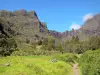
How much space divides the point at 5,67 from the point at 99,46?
387ft

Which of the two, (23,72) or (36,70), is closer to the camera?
(23,72)

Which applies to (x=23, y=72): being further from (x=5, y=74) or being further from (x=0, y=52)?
(x=0, y=52)

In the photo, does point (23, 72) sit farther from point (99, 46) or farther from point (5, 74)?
point (99, 46)

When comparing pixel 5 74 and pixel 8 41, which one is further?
pixel 8 41

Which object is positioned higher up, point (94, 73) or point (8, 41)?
point (8, 41)

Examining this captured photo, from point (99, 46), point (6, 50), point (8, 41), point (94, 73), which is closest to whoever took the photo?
point (94, 73)

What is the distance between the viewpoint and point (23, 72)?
2908 centimetres

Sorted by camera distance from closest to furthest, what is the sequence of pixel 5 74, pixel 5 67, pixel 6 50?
pixel 5 74 < pixel 5 67 < pixel 6 50

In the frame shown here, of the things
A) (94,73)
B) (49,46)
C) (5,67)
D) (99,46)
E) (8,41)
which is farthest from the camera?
(49,46)

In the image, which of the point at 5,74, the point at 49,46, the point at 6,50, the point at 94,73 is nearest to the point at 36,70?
the point at 5,74

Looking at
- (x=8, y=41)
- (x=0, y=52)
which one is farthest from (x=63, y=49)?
(x=0, y=52)

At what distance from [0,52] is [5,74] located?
52778mm

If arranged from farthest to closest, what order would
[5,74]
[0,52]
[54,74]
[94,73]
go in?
1. [0,52]
2. [54,74]
3. [5,74]
4. [94,73]

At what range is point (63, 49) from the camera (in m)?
149
